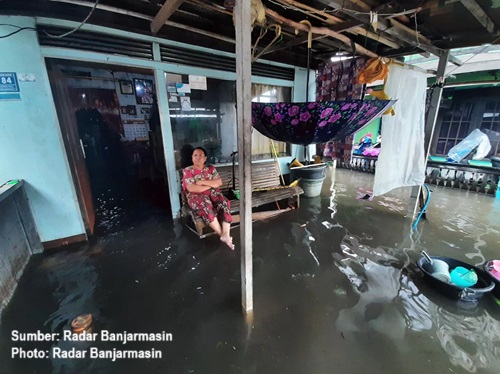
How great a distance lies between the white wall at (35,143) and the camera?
7.30 feet

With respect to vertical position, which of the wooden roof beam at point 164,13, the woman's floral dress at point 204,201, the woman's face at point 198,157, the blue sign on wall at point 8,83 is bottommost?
the woman's floral dress at point 204,201

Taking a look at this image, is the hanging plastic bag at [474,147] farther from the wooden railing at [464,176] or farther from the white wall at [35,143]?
the white wall at [35,143]

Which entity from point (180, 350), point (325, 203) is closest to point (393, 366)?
point (180, 350)

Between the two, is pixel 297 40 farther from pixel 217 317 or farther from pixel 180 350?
pixel 180 350

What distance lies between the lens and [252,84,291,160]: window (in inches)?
164

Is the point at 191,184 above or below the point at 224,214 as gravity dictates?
above

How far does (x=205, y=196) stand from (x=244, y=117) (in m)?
1.60

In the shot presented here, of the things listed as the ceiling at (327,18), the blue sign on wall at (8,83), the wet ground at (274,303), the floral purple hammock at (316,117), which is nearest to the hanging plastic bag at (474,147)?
the wet ground at (274,303)

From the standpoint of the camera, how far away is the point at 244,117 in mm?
1395

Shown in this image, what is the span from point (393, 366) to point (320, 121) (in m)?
2.07

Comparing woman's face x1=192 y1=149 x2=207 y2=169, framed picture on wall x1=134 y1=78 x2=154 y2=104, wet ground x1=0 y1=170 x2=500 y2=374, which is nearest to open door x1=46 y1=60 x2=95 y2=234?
wet ground x1=0 y1=170 x2=500 y2=374

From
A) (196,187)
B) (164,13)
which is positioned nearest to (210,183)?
(196,187)

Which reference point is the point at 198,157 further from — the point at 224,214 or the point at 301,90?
the point at 301,90

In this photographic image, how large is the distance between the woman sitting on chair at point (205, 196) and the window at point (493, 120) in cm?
719
